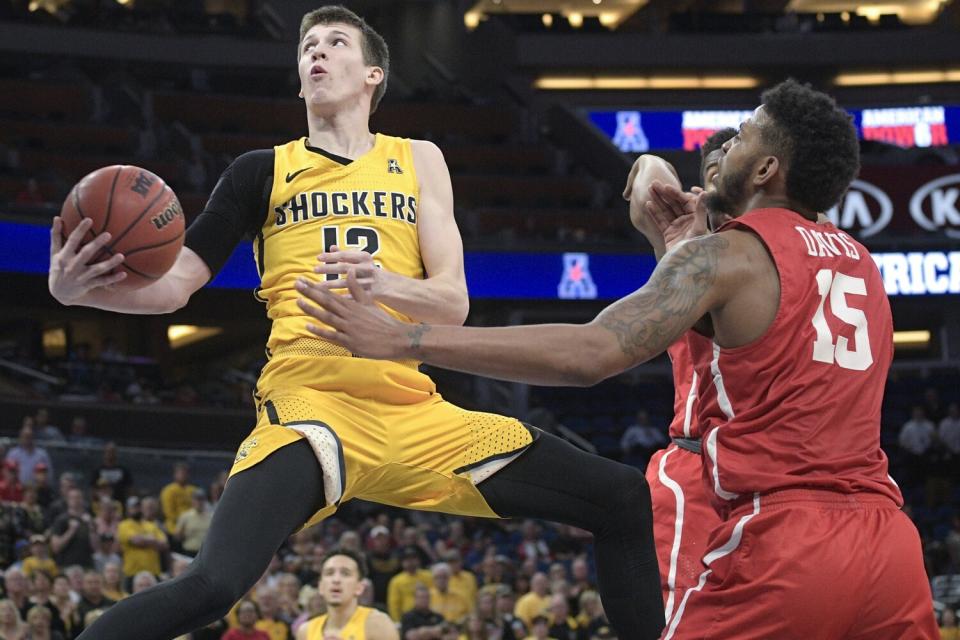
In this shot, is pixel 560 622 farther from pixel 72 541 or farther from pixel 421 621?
pixel 72 541

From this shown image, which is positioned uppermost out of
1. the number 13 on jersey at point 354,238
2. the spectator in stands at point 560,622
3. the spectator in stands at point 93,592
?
the number 13 on jersey at point 354,238

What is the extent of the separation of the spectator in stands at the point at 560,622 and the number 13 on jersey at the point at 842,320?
8105 mm

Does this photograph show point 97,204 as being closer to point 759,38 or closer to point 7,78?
point 7,78

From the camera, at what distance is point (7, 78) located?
2456 centimetres

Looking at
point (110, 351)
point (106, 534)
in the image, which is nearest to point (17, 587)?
point (106, 534)

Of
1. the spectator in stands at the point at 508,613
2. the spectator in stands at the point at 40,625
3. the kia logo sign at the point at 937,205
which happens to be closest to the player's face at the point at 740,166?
the spectator in stands at the point at 40,625

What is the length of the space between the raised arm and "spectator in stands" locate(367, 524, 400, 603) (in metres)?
A: 8.07

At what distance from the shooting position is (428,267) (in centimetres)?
441

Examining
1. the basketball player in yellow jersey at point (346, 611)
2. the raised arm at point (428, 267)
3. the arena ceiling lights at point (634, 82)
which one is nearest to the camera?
the raised arm at point (428, 267)

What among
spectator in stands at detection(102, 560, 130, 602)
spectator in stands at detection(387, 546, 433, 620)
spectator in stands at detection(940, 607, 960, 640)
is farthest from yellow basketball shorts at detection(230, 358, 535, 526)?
spectator in stands at detection(940, 607, 960, 640)

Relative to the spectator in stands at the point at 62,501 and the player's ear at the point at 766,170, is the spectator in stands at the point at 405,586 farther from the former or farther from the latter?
the player's ear at the point at 766,170

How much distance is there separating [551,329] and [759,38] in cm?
2723

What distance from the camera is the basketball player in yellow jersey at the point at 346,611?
293 inches

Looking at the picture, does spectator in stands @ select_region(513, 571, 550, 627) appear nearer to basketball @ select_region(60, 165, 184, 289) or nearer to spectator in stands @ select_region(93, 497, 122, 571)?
spectator in stands @ select_region(93, 497, 122, 571)
